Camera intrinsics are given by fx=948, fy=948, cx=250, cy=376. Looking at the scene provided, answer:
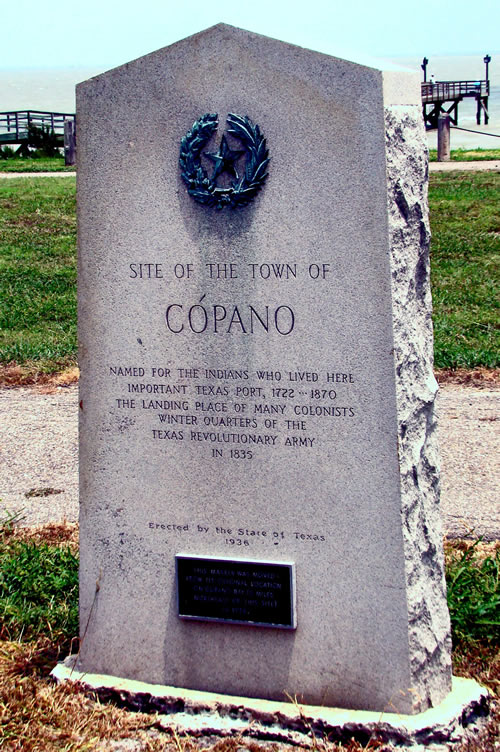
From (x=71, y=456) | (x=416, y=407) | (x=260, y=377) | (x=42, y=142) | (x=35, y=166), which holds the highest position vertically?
(x=42, y=142)

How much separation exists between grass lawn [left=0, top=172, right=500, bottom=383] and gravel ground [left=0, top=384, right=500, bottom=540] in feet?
2.41

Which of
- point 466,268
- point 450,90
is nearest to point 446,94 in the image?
point 450,90

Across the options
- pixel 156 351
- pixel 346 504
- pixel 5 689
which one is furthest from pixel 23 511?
pixel 346 504

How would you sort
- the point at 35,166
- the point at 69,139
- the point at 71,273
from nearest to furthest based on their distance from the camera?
the point at 71,273 < the point at 69,139 < the point at 35,166

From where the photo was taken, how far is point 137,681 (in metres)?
3.77

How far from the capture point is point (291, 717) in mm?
3467

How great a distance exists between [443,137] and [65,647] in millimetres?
17469

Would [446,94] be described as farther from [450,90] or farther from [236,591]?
[236,591]

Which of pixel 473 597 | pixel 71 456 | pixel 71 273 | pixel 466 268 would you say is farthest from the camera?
pixel 71 273

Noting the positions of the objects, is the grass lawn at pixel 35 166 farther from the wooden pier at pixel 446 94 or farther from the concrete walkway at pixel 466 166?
the wooden pier at pixel 446 94

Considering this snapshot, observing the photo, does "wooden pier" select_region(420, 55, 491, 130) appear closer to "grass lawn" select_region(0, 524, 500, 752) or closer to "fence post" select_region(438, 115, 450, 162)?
"fence post" select_region(438, 115, 450, 162)

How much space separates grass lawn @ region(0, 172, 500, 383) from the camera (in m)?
8.84

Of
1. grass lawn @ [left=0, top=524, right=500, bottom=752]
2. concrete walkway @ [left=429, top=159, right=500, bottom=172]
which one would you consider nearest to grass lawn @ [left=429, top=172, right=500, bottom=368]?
Result: concrete walkway @ [left=429, top=159, right=500, bottom=172]

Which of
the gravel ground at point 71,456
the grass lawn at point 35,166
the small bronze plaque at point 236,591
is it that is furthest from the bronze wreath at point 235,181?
the grass lawn at point 35,166
